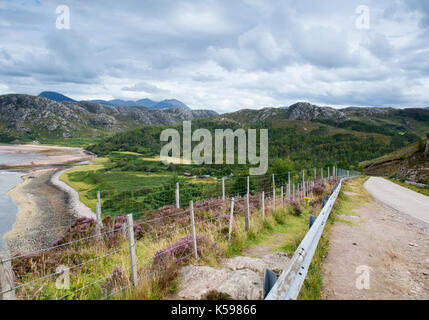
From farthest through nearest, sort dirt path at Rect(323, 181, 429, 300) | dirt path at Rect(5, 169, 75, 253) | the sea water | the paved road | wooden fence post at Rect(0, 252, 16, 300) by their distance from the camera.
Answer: the sea water < dirt path at Rect(5, 169, 75, 253) < the paved road < dirt path at Rect(323, 181, 429, 300) < wooden fence post at Rect(0, 252, 16, 300)

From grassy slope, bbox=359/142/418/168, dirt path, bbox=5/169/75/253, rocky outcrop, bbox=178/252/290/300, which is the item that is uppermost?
rocky outcrop, bbox=178/252/290/300

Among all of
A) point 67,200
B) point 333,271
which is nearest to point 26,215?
point 67,200

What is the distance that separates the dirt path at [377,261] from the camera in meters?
3.79

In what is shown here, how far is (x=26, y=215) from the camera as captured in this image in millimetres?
53375

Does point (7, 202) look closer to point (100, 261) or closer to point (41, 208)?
point (41, 208)

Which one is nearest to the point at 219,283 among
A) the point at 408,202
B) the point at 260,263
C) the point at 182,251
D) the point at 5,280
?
the point at 260,263

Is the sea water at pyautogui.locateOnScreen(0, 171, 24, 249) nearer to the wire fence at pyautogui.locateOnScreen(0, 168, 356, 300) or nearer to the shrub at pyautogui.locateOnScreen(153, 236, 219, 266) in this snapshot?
the wire fence at pyautogui.locateOnScreen(0, 168, 356, 300)

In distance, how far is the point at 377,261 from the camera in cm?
507

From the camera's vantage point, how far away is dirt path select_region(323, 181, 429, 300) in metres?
3.79

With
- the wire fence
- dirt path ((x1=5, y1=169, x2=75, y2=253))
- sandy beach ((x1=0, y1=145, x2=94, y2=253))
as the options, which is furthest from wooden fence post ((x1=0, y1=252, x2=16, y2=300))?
dirt path ((x1=5, y1=169, x2=75, y2=253))

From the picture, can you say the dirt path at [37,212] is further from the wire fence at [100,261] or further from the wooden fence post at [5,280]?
the wooden fence post at [5,280]

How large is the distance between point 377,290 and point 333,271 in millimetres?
797

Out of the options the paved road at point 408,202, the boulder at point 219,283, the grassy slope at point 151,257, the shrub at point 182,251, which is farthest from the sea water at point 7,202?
the paved road at point 408,202

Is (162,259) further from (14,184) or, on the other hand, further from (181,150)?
(181,150)
